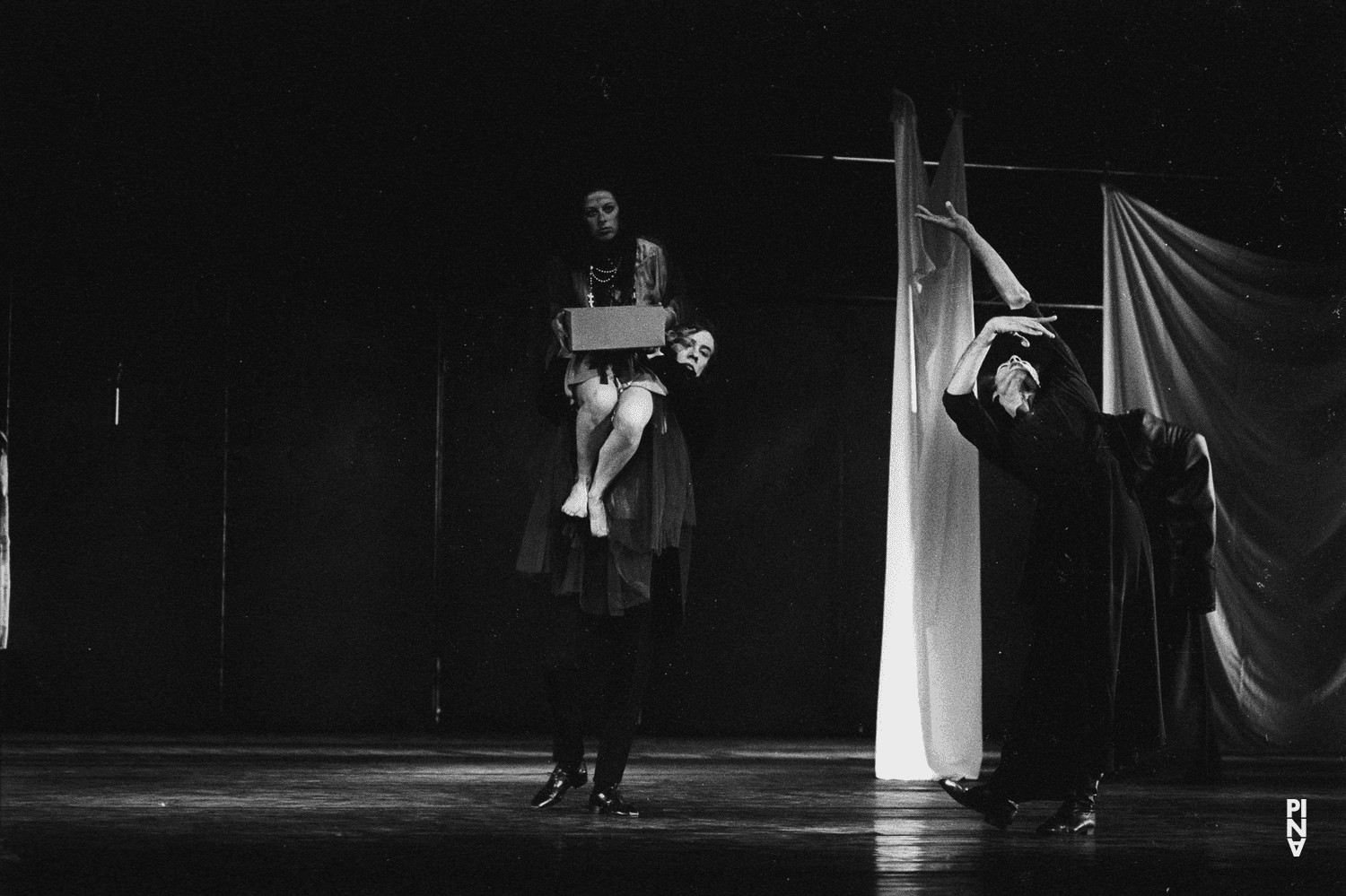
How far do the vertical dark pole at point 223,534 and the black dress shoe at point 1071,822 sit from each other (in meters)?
4.14

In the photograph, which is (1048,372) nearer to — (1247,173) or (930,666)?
(930,666)

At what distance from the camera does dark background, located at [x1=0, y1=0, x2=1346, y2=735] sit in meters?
6.89

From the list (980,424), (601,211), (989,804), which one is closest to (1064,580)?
(980,424)

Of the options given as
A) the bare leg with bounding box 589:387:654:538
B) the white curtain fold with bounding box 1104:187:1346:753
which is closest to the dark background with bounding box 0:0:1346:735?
the white curtain fold with bounding box 1104:187:1346:753

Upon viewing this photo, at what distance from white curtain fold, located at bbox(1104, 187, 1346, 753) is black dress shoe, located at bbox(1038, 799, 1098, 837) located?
2.90 meters

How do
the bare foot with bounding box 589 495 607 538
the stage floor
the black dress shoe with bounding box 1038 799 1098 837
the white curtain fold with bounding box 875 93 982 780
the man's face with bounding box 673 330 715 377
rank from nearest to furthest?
the stage floor, the black dress shoe with bounding box 1038 799 1098 837, the bare foot with bounding box 589 495 607 538, the man's face with bounding box 673 330 715 377, the white curtain fold with bounding box 875 93 982 780

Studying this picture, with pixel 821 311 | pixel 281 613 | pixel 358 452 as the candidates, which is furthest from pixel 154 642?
pixel 821 311

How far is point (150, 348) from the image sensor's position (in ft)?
23.0

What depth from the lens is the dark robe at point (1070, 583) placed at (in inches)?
156

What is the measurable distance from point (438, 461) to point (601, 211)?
3.06 m

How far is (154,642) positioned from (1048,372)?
4299mm

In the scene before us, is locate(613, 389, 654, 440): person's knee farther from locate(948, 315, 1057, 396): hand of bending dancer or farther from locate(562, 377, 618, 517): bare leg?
locate(948, 315, 1057, 396): hand of bending dancer

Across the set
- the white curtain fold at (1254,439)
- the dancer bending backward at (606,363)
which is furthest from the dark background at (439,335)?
the dancer bending backward at (606,363)

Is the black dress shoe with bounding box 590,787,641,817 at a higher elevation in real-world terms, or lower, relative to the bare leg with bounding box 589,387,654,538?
lower
